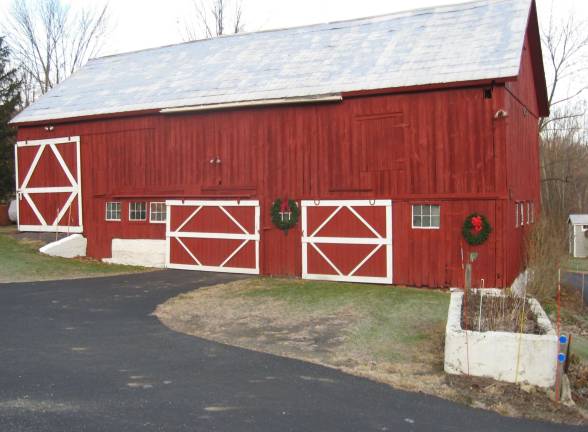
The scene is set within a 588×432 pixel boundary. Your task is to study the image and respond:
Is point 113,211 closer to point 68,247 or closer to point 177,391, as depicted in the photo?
point 68,247

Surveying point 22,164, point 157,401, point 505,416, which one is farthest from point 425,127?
point 22,164

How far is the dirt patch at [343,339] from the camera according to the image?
20.2ft

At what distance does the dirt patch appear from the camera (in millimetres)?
6152

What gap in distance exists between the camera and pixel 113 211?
1786 centimetres

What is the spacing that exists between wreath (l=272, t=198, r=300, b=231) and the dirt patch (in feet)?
8.15

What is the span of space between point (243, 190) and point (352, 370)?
9150 millimetres

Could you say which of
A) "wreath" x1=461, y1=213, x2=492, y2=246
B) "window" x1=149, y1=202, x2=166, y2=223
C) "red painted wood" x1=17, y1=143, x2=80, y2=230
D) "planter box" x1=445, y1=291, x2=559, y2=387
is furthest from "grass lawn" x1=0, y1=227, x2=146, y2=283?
"planter box" x1=445, y1=291, x2=559, y2=387

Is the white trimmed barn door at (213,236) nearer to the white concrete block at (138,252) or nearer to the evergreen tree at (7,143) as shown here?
the white concrete block at (138,252)

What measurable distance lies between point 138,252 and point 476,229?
9.73 meters

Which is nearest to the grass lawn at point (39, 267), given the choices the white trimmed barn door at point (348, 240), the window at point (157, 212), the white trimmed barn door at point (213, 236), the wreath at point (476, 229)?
the white trimmed barn door at point (213, 236)

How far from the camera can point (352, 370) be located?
699 cm

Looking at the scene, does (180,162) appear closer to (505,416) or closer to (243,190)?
(243,190)

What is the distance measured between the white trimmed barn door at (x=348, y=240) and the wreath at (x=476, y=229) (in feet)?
5.87

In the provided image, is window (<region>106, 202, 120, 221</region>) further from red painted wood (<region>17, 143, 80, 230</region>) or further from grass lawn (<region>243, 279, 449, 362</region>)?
grass lawn (<region>243, 279, 449, 362</region>)
